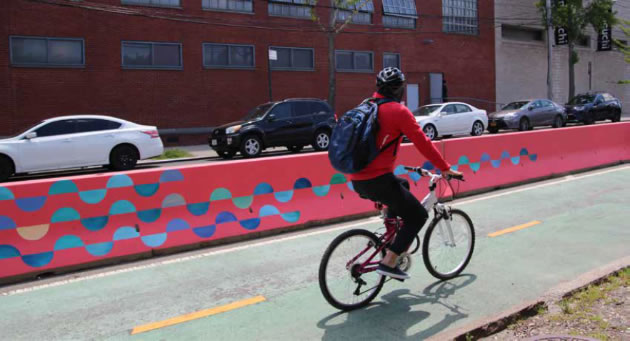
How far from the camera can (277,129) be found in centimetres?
1697

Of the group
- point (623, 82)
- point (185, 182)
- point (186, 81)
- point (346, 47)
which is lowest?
point (185, 182)

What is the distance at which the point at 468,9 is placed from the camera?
33625mm

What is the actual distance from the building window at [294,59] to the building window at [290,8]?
5.46 feet

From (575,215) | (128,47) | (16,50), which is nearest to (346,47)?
(128,47)

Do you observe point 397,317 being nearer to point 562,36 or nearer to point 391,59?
point 391,59

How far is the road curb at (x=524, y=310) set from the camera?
12.3ft

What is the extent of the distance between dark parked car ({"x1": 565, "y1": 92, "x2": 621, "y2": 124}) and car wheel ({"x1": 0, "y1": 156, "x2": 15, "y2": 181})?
2487 centimetres

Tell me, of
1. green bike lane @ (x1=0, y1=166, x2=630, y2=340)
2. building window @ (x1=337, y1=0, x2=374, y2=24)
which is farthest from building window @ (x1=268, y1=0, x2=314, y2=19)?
green bike lane @ (x1=0, y1=166, x2=630, y2=340)

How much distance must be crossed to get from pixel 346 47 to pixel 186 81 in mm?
8969

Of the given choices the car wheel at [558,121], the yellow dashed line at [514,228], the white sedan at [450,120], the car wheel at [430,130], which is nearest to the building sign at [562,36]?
the car wheel at [558,121]

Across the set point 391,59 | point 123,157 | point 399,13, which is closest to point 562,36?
point 399,13

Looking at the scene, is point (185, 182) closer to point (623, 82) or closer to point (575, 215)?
point (623, 82)

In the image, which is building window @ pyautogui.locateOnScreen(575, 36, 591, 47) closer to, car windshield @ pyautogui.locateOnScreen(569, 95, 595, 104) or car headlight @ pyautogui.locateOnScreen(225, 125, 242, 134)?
car windshield @ pyautogui.locateOnScreen(569, 95, 595, 104)

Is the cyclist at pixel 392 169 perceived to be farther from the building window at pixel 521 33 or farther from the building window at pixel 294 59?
the building window at pixel 521 33
